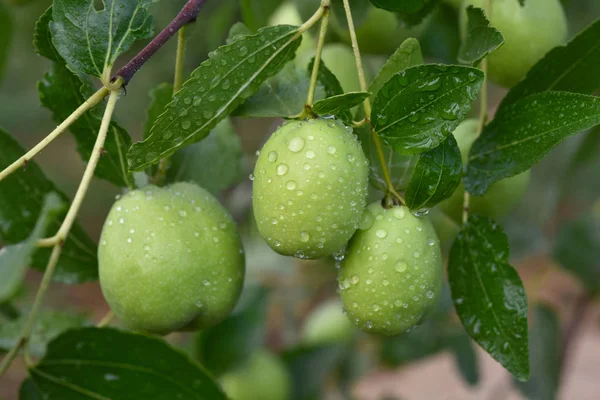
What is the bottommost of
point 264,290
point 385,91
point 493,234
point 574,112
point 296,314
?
point 296,314

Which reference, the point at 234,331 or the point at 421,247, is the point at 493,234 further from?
the point at 234,331

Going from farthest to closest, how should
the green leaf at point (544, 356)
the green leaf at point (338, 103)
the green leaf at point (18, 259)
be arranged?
1. the green leaf at point (544, 356)
2. the green leaf at point (338, 103)
3. the green leaf at point (18, 259)

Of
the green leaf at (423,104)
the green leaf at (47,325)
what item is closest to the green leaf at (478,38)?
the green leaf at (423,104)

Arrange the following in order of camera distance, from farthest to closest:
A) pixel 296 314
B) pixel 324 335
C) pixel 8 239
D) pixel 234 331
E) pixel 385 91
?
1. pixel 296 314
2. pixel 324 335
3. pixel 234 331
4. pixel 8 239
5. pixel 385 91

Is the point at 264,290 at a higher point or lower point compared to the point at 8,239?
lower

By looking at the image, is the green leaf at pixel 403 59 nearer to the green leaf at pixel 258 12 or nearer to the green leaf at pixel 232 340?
the green leaf at pixel 258 12

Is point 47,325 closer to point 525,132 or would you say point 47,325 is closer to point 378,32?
point 378,32

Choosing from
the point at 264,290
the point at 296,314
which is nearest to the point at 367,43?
the point at 264,290
